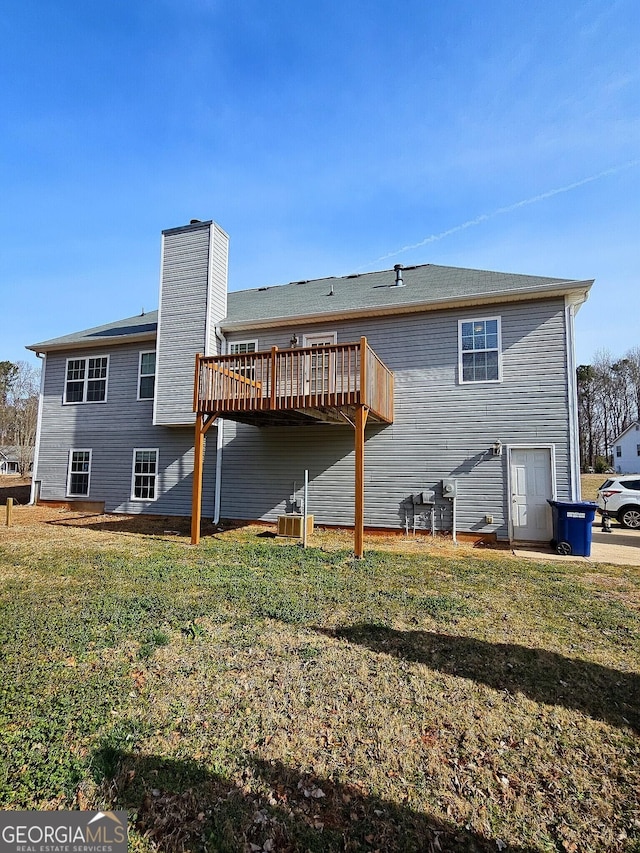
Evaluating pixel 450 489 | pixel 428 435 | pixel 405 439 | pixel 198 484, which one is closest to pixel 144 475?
pixel 198 484

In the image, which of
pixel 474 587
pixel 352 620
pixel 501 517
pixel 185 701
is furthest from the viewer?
pixel 501 517

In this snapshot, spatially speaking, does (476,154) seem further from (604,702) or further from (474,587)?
(604,702)

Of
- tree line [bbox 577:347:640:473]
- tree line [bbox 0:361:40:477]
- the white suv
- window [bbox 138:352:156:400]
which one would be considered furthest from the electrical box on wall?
tree line [bbox 0:361:40:477]

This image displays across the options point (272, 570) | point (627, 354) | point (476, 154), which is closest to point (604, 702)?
point (272, 570)

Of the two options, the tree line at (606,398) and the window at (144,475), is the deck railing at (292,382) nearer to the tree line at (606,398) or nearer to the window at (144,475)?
the window at (144,475)

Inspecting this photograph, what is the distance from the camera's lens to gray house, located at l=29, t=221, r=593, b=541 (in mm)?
9266

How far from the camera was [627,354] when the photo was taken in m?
42.6

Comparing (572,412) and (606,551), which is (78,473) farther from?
(606,551)

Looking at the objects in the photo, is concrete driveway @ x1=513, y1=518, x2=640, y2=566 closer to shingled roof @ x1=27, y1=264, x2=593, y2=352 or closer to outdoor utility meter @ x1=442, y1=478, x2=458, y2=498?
outdoor utility meter @ x1=442, y1=478, x2=458, y2=498

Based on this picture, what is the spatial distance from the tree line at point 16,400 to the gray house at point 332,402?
106 ft

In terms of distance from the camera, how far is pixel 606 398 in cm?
4306

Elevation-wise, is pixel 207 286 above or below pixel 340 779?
above

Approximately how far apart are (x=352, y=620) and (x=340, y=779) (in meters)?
2.30

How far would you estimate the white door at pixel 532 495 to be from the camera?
371 inches
